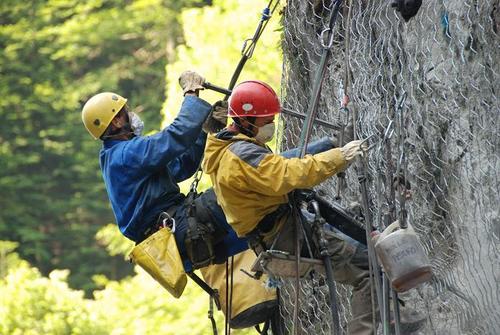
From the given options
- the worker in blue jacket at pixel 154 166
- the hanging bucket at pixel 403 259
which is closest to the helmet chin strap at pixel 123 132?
the worker in blue jacket at pixel 154 166

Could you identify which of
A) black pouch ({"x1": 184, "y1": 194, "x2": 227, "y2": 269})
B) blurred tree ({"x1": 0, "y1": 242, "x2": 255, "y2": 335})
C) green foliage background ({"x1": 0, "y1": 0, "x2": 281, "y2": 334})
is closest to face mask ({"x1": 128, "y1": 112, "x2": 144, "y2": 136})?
black pouch ({"x1": 184, "y1": 194, "x2": 227, "y2": 269})

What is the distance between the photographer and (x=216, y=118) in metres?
6.59

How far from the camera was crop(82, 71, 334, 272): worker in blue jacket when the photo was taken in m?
6.41

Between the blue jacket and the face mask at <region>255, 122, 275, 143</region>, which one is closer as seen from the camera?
the face mask at <region>255, 122, 275, 143</region>

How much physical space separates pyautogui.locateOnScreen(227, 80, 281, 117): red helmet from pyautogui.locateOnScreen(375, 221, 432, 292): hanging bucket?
1.03 meters

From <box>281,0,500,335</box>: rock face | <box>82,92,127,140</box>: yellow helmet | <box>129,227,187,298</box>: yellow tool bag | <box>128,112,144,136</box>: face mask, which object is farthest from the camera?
<box>128,112,144,136</box>: face mask

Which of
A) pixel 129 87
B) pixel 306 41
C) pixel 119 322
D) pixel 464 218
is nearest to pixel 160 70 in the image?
pixel 129 87

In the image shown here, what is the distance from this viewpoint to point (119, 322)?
16656 millimetres

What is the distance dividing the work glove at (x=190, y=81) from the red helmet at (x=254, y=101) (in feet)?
2.32

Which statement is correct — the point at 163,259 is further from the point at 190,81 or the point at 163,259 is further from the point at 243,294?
the point at 190,81

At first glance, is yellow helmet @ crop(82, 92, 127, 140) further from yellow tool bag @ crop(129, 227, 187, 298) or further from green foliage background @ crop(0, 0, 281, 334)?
green foliage background @ crop(0, 0, 281, 334)

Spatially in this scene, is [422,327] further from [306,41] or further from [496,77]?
[306,41]

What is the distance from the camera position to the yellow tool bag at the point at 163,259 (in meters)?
6.34

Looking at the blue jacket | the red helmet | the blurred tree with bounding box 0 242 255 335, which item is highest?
the red helmet
